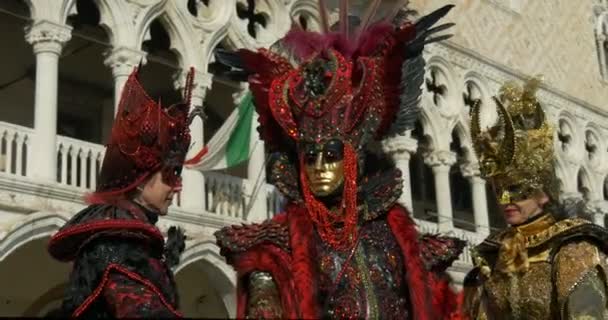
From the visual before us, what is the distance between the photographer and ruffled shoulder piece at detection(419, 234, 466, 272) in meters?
3.28

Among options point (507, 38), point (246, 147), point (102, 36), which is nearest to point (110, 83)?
point (102, 36)

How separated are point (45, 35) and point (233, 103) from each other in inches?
140

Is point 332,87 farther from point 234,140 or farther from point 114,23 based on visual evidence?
point 114,23

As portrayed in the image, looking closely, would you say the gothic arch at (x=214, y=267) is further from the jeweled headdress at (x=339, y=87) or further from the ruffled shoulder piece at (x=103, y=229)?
the ruffled shoulder piece at (x=103, y=229)

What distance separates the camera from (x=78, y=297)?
2.44 metres

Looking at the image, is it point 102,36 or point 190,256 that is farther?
point 102,36

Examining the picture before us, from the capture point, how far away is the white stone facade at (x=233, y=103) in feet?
28.2

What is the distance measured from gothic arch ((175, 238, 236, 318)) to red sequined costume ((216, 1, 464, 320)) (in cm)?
627

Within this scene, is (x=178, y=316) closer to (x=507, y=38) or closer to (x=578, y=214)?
(x=578, y=214)

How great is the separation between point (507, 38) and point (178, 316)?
42.3ft

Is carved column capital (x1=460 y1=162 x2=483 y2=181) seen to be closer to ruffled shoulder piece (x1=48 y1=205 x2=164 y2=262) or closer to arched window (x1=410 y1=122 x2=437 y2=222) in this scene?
arched window (x1=410 y1=122 x2=437 y2=222)

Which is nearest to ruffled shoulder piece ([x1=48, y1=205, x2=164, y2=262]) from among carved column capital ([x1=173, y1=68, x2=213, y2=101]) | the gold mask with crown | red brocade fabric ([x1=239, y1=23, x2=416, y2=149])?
red brocade fabric ([x1=239, y1=23, x2=416, y2=149])

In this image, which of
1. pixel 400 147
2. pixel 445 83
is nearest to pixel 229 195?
pixel 400 147

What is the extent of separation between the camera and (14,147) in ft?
28.4
